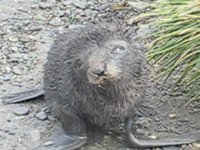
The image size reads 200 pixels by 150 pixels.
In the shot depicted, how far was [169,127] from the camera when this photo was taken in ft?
15.7

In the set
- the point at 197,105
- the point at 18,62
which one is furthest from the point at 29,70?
the point at 197,105

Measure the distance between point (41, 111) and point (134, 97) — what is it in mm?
852

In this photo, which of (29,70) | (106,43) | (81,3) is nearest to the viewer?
(106,43)

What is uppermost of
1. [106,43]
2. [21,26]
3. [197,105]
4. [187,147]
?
[21,26]

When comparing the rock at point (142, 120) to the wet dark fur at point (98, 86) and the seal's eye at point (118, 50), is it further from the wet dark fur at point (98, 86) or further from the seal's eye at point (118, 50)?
the seal's eye at point (118, 50)

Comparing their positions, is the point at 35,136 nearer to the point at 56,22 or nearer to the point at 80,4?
the point at 56,22

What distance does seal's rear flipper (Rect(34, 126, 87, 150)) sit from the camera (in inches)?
176

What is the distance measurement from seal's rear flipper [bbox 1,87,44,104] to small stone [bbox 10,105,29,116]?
0.17ft

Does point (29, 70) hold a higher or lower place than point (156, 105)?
higher

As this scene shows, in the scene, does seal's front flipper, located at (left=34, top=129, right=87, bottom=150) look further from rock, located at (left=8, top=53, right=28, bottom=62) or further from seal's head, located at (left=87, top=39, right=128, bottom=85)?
rock, located at (left=8, top=53, right=28, bottom=62)

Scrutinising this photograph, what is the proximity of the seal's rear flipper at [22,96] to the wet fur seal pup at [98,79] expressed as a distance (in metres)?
0.33

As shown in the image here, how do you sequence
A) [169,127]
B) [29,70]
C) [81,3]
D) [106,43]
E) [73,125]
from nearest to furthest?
[106,43], [73,125], [169,127], [29,70], [81,3]

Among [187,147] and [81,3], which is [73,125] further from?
[81,3]

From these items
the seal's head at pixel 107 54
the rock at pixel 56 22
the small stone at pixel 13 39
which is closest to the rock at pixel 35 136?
the seal's head at pixel 107 54
